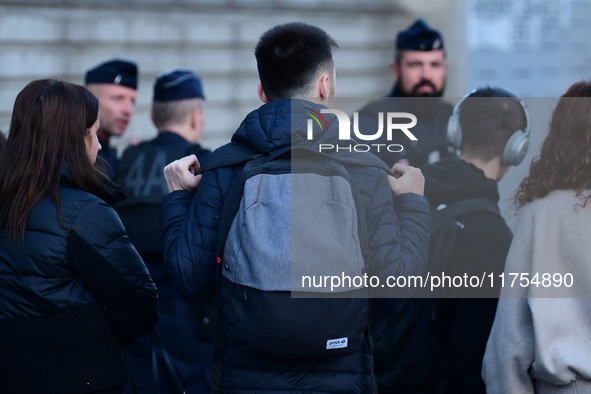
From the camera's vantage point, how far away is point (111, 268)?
7.43ft

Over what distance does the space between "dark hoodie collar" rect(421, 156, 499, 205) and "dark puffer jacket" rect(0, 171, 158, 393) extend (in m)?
1.34

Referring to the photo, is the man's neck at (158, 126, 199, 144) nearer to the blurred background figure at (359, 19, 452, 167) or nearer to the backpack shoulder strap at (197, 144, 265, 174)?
the blurred background figure at (359, 19, 452, 167)

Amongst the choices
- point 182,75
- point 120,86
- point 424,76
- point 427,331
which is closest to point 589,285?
point 427,331

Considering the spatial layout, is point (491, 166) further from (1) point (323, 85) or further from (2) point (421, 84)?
(2) point (421, 84)

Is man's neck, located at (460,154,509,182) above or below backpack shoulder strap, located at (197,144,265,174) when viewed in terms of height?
below

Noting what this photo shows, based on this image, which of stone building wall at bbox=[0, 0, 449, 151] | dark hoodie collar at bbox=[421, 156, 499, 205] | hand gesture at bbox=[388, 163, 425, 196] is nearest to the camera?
hand gesture at bbox=[388, 163, 425, 196]

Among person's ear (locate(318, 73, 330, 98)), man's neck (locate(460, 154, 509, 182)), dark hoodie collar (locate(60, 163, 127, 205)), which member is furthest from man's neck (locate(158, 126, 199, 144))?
person's ear (locate(318, 73, 330, 98))

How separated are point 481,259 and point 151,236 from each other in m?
1.72

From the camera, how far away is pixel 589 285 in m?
2.22

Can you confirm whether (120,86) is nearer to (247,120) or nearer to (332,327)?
(247,120)

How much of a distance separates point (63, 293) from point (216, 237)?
560mm

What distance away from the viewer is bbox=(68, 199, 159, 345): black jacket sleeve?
2.22 meters

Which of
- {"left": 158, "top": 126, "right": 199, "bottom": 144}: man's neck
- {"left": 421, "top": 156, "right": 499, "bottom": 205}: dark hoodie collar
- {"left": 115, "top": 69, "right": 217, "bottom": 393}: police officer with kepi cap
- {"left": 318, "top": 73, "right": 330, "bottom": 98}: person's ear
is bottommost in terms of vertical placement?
{"left": 115, "top": 69, "right": 217, "bottom": 393}: police officer with kepi cap

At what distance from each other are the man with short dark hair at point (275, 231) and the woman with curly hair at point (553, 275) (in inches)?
16.9
